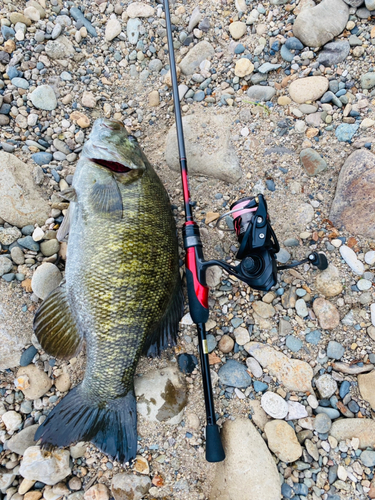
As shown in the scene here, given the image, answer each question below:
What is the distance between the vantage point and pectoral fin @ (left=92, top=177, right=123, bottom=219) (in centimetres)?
268

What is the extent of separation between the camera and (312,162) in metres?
3.18

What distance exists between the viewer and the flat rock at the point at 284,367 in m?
2.80

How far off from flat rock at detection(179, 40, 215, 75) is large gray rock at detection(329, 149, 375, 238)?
1.87 meters

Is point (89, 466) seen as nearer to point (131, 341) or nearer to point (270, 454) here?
point (131, 341)

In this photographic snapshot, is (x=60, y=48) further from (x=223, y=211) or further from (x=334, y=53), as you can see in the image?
(x=334, y=53)

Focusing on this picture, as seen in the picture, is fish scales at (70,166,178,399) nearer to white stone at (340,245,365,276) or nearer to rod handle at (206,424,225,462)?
rod handle at (206,424,225,462)

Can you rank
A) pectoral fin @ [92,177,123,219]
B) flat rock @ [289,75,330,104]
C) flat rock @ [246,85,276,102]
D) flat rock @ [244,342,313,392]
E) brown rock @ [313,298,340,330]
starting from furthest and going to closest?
flat rock @ [246,85,276,102], flat rock @ [289,75,330,104], brown rock @ [313,298,340,330], flat rock @ [244,342,313,392], pectoral fin @ [92,177,123,219]

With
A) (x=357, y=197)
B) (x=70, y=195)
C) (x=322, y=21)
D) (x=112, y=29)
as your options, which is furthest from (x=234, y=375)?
(x=112, y=29)

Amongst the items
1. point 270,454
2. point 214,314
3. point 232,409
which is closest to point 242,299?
point 214,314

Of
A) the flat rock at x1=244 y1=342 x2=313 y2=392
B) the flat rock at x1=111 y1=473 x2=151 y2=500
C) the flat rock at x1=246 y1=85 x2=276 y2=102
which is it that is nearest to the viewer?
the flat rock at x1=111 y1=473 x2=151 y2=500

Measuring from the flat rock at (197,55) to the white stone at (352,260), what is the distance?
246cm

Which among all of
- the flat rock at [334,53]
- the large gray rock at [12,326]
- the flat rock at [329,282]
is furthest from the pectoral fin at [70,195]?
the flat rock at [334,53]

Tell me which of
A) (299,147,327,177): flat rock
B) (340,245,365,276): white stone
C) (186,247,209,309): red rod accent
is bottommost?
(340,245,365,276): white stone

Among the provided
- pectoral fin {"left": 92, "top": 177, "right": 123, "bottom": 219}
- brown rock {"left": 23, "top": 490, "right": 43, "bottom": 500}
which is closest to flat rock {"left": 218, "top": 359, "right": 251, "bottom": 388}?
pectoral fin {"left": 92, "top": 177, "right": 123, "bottom": 219}
